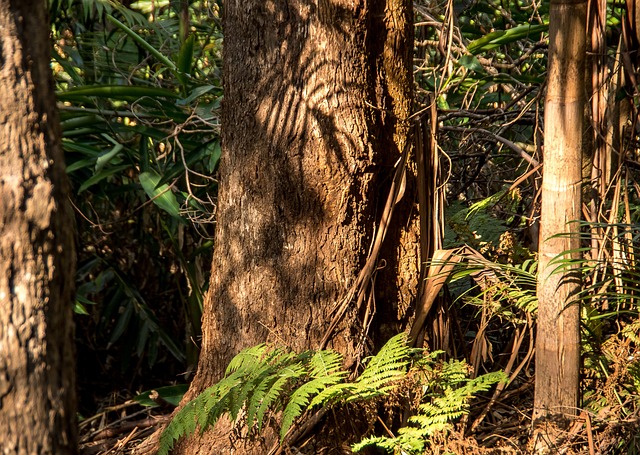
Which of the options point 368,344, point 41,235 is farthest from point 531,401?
point 41,235

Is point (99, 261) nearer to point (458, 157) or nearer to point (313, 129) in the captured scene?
point (458, 157)

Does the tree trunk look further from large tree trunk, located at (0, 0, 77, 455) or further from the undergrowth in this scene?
large tree trunk, located at (0, 0, 77, 455)

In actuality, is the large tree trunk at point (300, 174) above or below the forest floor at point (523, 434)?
above

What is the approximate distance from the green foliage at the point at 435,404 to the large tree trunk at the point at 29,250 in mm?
1099

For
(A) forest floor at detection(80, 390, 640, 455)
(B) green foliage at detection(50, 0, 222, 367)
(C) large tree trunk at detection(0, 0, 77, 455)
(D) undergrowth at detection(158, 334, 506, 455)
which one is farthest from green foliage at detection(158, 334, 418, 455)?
(B) green foliage at detection(50, 0, 222, 367)

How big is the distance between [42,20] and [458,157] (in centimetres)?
270

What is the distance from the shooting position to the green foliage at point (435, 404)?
2324 mm

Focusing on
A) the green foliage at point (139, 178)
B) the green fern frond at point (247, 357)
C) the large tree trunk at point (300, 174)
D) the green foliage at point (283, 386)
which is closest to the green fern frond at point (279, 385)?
the green foliage at point (283, 386)

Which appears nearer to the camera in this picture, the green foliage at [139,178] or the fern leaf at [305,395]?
the fern leaf at [305,395]

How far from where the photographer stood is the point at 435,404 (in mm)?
2471

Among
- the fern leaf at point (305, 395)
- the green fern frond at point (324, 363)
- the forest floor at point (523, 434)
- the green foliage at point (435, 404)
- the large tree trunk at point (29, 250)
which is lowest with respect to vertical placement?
the forest floor at point (523, 434)

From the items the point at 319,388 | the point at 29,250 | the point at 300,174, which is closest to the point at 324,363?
the point at 319,388

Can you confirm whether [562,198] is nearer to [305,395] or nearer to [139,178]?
[305,395]

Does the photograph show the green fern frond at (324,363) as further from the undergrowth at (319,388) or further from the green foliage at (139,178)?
the green foliage at (139,178)
